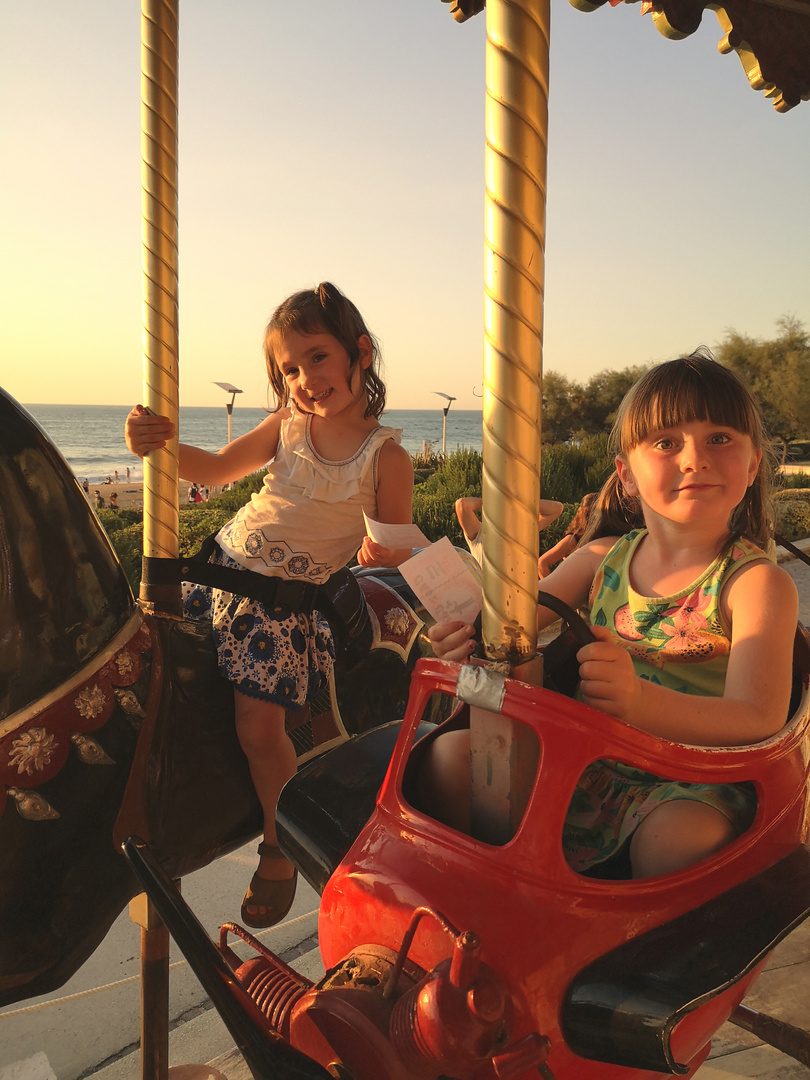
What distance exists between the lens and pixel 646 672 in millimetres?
1658

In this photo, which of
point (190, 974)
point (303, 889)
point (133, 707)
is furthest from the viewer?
point (303, 889)

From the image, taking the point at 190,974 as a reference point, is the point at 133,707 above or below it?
above

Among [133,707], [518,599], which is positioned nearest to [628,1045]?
[518,599]

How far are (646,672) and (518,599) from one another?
2.16ft

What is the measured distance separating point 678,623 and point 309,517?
1.09 meters

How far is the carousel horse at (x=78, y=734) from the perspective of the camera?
1427 mm

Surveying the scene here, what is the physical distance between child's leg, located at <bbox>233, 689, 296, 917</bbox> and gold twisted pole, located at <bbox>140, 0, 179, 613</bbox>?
0.37 metres

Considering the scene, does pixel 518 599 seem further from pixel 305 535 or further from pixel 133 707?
pixel 305 535

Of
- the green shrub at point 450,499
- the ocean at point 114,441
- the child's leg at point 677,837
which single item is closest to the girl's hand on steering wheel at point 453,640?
the child's leg at point 677,837

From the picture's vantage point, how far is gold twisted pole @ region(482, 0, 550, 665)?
1.07 meters

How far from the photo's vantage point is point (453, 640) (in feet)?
4.25

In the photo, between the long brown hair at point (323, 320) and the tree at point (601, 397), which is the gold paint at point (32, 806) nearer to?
the long brown hair at point (323, 320)

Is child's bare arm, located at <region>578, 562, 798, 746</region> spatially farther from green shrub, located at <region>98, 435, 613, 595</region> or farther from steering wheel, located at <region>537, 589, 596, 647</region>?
green shrub, located at <region>98, 435, 613, 595</region>

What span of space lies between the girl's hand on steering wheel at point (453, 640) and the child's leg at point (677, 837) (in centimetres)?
39
